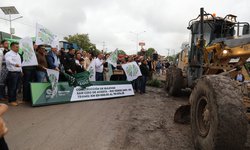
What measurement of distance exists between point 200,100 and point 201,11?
11.3ft

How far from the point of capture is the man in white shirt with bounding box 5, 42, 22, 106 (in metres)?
6.95

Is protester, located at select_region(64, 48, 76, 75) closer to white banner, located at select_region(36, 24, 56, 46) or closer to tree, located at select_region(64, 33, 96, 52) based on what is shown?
white banner, located at select_region(36, 24, 56, 46)

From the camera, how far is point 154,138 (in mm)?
4566

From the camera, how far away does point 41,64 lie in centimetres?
771

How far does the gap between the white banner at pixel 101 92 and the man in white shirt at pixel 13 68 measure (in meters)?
1.88

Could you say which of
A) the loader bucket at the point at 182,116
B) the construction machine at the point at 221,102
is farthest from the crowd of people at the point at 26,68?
the construction machine at the point at 221,102

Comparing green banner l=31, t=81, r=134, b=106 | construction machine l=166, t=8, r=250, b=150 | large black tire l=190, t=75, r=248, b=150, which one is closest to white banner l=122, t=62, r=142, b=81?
green banner l=31, t=81, r=134, b=106

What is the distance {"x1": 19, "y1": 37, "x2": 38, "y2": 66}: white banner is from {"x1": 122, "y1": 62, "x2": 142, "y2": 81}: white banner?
4.37m

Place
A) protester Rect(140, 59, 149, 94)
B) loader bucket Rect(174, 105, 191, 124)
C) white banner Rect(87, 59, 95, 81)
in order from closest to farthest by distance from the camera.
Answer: loader bucket Rect(174, 105, 191, 124) < white banner Rect(87, 59, 95, 81) < protester Rect(140, 59, 149, 94)

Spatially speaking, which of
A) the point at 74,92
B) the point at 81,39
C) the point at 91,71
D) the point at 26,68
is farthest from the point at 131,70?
the point at 81,39

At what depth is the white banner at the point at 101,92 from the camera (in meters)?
8.21

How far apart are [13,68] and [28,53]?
25.6 inches

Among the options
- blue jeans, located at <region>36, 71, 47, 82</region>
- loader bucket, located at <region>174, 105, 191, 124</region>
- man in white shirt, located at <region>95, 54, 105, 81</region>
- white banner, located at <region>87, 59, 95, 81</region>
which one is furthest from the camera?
man in white shirt, located at <region>95, 54, 105, 81</region>

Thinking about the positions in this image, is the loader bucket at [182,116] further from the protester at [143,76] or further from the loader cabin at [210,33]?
the protester at [143,76]
